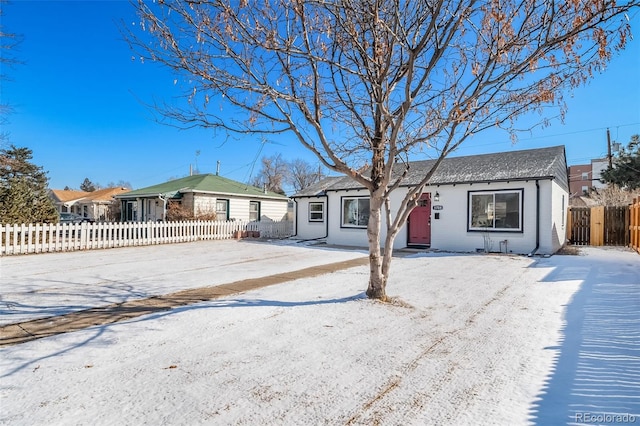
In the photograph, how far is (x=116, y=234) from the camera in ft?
43.9

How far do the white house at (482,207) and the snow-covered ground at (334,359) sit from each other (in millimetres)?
5490

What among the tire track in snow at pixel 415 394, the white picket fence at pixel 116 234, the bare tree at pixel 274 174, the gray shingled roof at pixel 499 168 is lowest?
the tire track in snow at pixel 415 394

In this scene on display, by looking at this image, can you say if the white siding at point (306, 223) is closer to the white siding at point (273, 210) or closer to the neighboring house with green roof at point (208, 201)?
the neighboring house with green roof at point (208, 201)

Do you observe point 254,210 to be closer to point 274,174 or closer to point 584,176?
point 274,174

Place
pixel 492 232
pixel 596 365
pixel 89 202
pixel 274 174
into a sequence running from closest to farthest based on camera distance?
pixel 596 365
pixel 492 232
pixel 89 202
pixel 274 174

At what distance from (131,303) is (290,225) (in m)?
15.8

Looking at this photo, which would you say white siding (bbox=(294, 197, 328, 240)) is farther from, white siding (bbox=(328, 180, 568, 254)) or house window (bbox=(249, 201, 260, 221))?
house window (bbox=(249, 201, 260, 221))

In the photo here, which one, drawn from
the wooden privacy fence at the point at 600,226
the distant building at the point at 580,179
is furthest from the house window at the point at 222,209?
the distant building at the point at 580,179

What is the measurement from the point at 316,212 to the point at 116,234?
883 centimetres

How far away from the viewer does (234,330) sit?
3.88 metres

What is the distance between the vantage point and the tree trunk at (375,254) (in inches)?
202

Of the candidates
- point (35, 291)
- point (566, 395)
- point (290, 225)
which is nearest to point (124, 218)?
point (290, 225)

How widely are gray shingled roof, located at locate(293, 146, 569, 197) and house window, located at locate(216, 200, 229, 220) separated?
842cm

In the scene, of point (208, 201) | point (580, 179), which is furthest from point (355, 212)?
point (580, 179)
